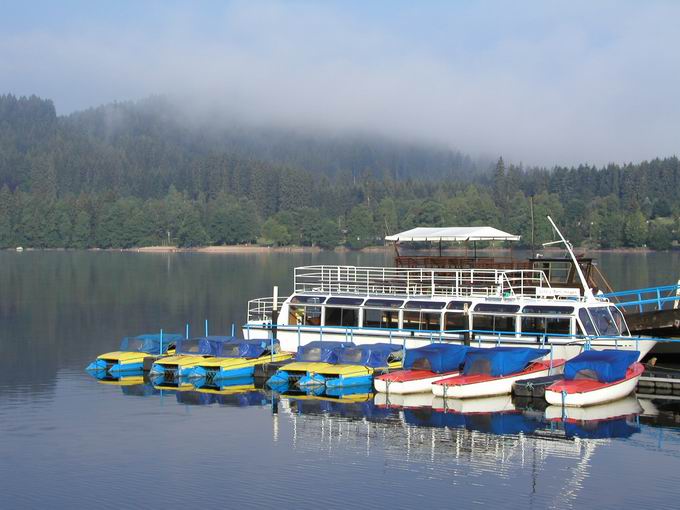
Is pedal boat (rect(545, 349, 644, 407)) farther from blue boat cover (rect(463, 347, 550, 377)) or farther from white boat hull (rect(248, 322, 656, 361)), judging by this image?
white boat hull (rect(248, 322, 656, 361))

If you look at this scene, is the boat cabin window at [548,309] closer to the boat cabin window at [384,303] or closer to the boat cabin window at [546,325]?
the boat cabin window at [546,325]

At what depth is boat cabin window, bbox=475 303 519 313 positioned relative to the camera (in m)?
49.4

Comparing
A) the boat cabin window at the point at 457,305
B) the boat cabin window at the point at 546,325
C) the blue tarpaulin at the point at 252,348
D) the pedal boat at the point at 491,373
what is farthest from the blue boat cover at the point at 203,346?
the boat cabin window at the point at 546,325

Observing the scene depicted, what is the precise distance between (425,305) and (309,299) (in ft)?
24.0

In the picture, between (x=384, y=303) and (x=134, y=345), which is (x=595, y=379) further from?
(x=134, y=345)

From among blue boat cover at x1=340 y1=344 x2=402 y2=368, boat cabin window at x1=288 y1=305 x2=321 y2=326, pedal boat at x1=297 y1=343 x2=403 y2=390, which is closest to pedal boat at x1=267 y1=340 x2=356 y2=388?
pedal boat at x1=297 y1=343 x2=403 y2=390

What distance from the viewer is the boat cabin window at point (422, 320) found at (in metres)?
52.2

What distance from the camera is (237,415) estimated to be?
42.3m

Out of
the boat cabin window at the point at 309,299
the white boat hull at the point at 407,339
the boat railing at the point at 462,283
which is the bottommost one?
the white boat hull at the point at 407,339

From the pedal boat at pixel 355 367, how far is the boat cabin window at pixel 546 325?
6386mm

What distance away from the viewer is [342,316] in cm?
5506

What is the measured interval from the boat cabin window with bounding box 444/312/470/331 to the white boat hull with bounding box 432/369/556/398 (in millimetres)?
7268

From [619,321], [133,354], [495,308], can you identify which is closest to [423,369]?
[495,308]

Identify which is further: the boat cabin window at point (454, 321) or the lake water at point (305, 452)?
the boat cabin window at point (454, 321)
